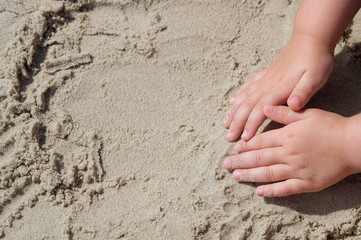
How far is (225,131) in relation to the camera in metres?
1.58

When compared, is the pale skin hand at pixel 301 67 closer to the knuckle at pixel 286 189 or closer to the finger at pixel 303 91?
the finger at pixel 303 91

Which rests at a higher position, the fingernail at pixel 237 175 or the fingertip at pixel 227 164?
the fingertip at pixel 227 164

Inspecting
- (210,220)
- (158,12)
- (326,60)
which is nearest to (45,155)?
(210,220)

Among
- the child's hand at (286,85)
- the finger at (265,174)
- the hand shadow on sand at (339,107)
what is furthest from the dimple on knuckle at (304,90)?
the finger at (265,174)

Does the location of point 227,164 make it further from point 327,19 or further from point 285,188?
point 327,19

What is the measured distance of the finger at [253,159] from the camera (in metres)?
1.49

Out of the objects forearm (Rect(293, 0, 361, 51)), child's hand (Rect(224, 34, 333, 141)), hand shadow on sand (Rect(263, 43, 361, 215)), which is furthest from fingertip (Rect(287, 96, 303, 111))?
forearm (Rect(293, 0, 361, 51))

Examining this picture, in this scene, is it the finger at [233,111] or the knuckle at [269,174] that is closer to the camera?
the knuckle at [269,174]

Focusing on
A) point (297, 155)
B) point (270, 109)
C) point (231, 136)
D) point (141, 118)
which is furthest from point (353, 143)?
point (141, 118)

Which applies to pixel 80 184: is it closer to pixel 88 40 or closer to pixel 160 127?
pixel 160 127

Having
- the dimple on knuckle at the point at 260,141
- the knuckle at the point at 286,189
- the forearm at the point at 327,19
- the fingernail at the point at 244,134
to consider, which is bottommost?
the knuckle at the point at 286,189

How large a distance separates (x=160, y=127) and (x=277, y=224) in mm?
484

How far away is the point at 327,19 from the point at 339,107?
0.30 metres

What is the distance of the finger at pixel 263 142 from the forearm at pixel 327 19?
1.11 feet
